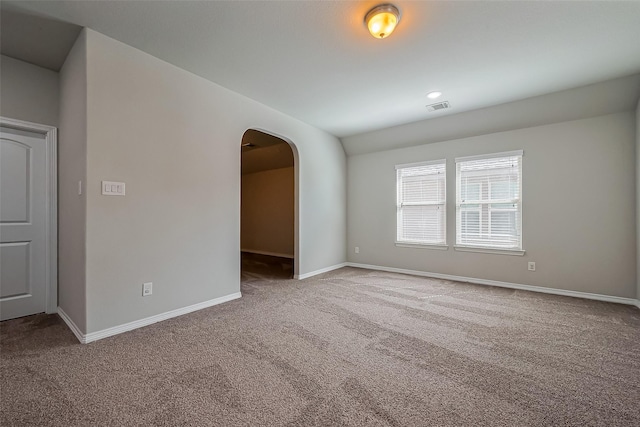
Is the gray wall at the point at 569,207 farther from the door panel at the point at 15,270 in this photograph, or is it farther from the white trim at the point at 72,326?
the door panel at the point at 15,270

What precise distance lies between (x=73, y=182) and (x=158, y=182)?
731 mm

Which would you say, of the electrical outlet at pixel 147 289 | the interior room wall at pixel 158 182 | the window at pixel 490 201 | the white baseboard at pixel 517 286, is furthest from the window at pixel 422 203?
the electrical outlet at pixel 147 289

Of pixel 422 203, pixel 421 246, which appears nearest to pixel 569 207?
pixel 422 203

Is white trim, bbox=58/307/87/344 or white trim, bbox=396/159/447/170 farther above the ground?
white trim, bbox=396/159/447/170

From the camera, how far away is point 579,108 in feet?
11.6

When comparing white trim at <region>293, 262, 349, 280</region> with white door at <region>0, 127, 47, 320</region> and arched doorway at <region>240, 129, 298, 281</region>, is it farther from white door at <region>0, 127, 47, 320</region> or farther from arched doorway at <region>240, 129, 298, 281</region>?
white door at <region>0, 127, 47, 320</region>

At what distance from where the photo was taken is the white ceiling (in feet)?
6.91

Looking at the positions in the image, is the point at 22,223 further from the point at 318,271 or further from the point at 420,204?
the point at 420,204

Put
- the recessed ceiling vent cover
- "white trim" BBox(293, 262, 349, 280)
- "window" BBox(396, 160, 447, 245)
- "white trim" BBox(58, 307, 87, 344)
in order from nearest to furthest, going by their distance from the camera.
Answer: "white trim" BBox(58, 307, 87, 344) < the recessed ceiling vent cover < "white trim" BBox(293, 262, 349, 280) < "window" BBox(396, 160, 447, 245)

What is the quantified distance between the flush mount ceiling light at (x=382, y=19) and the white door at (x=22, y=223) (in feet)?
11.6

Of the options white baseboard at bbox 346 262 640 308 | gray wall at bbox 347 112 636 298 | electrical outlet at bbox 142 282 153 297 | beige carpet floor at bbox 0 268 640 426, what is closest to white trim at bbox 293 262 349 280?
white baseboard at bbox 346 262 640 308

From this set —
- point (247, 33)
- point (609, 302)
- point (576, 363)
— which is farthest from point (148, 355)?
point (609, 302)

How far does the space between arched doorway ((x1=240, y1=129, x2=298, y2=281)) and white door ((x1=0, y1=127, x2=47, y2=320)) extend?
9.96ft

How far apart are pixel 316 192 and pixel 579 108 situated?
3.73 metres
